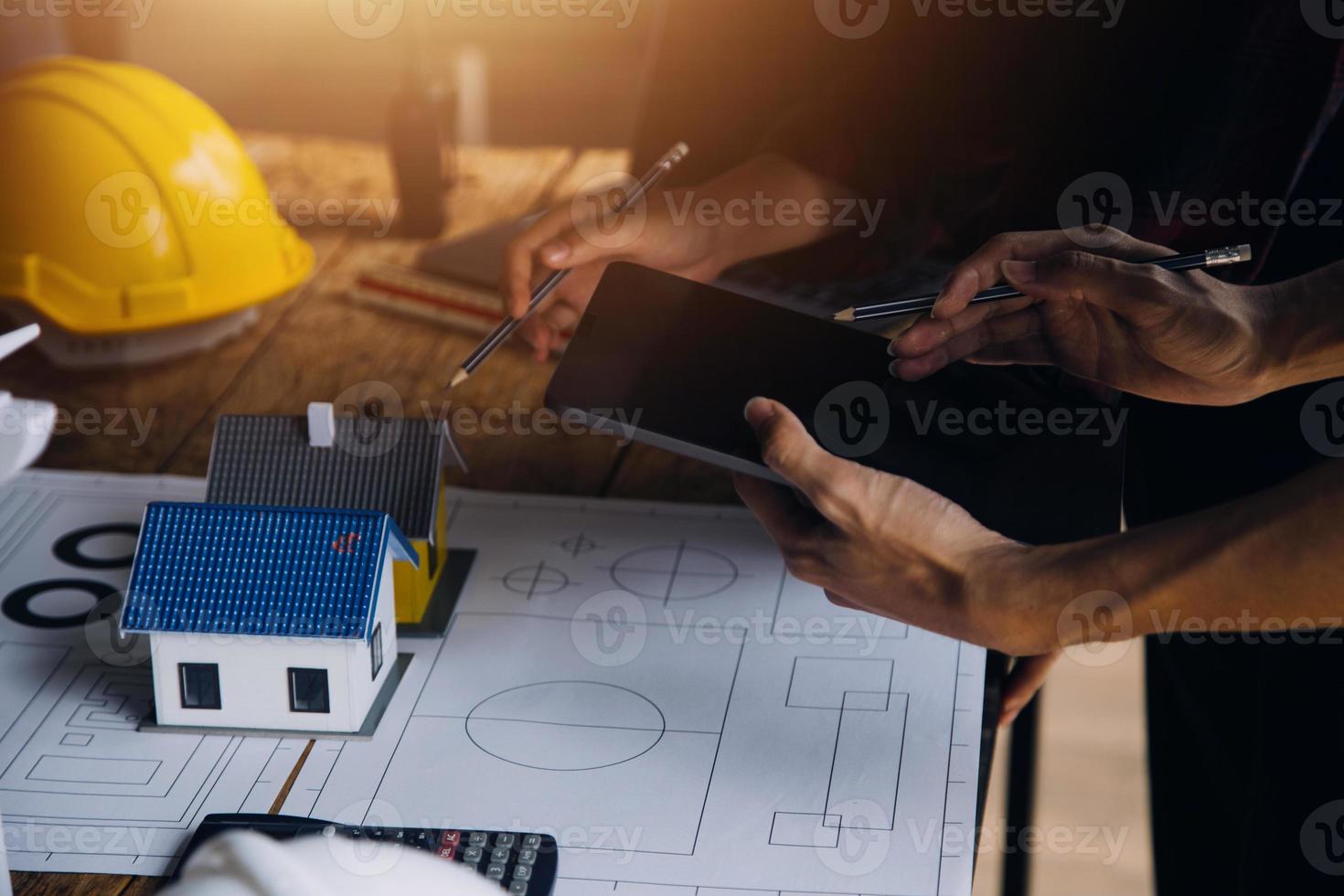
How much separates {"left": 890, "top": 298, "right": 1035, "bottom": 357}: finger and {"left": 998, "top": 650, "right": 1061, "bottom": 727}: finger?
0.32m

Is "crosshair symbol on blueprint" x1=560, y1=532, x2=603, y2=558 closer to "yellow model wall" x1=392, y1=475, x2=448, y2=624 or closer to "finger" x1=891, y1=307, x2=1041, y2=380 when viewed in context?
"yellow model wall" x1=392, y1=475, x2=448, y2=624

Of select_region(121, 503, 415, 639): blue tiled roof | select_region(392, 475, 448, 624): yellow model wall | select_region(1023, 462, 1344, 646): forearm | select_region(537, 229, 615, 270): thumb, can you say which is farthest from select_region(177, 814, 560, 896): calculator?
select_region(537, 229, 615, 270): thumb

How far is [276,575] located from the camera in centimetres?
91

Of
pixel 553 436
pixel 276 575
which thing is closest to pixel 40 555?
pixel 276 575

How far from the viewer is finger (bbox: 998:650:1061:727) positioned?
1.21 m

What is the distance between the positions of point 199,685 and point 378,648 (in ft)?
0.41

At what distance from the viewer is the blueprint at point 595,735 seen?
838mm

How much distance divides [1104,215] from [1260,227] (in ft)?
0.46

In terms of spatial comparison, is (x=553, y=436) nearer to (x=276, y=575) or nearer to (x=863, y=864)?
(x=276, y=575)

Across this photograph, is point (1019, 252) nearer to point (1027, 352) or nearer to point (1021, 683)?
point (1027, 352)

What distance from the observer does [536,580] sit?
1.15 m

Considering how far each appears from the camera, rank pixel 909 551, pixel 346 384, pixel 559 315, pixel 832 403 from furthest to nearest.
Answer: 1. pixel 346 384
2. pixel 559 315
3. pixel 832 403
4. pixel 909 551

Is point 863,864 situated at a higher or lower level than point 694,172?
lower

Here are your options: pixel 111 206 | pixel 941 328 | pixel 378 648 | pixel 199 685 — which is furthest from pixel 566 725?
pixel 111 206
